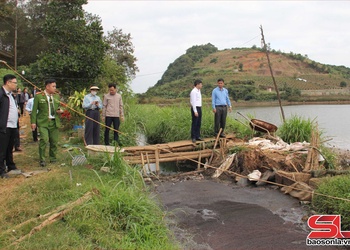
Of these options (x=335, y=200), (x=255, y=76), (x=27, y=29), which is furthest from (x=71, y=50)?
(x=255, y=76)

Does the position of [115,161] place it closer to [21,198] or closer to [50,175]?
[50,175]

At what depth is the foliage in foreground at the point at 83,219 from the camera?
10.6 feet

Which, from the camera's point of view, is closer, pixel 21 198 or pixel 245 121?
pixel 21 198

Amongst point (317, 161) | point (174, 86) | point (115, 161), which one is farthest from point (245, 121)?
point (174, 86)

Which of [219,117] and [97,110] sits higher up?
[97,110]

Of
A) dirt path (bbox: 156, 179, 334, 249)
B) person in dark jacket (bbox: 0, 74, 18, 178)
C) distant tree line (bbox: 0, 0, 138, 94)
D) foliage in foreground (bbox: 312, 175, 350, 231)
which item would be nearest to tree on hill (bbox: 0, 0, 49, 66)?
distant tree line (bbox: 0, 0, 138, 94)

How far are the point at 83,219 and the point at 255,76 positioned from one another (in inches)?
2015

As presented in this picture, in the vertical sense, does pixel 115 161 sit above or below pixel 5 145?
below

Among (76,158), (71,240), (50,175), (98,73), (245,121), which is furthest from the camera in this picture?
(98,73)

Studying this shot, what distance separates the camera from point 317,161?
22.4 ft

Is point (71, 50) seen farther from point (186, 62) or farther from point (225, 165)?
point (186, 62)

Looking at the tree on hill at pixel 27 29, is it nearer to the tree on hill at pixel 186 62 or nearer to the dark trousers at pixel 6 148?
the dark trousers at pixel 6 148

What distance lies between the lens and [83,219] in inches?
139

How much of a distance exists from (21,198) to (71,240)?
123 cm
